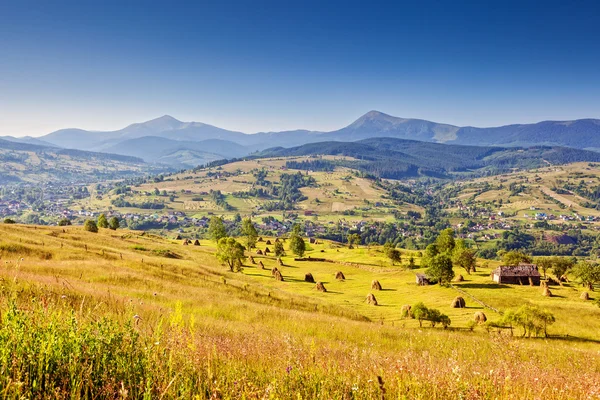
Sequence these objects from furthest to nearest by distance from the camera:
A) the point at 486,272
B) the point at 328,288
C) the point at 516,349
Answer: the point at 486,272 < the point at 328,288 < the point at 516,349

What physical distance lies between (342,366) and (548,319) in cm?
4619

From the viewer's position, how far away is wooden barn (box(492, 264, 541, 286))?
3066 inches

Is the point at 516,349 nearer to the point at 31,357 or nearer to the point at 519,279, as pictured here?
the point at 31,357

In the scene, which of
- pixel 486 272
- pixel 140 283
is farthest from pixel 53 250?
pixel 486 272

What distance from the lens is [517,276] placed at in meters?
78.0

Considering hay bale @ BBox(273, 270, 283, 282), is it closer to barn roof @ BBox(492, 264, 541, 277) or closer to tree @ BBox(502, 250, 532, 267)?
barn roof @ BBox(492, 264, 541, 277)

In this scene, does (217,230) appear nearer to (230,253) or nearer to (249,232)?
(249,232)

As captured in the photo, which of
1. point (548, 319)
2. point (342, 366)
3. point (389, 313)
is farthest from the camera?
point (389, 313)

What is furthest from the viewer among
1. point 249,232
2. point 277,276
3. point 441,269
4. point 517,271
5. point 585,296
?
point 249,232

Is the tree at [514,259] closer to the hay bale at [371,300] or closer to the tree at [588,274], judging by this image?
the tree at [588,274]

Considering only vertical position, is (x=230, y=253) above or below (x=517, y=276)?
above

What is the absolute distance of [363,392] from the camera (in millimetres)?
5301

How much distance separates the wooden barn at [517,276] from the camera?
77.9 m

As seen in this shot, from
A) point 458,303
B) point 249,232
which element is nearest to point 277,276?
point 458,303
